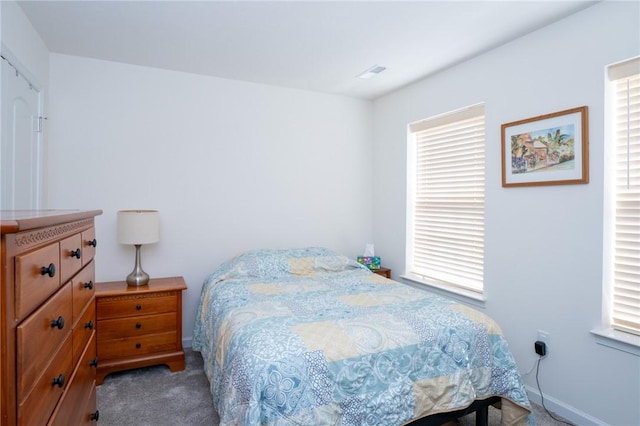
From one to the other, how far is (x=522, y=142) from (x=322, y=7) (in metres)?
1.62

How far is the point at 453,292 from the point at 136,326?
253 cm

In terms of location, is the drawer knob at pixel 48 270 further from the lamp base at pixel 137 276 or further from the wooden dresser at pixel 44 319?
the lamp base at pixel 137 276

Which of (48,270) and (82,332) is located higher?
(48,270)

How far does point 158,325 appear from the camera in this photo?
272 centimetres

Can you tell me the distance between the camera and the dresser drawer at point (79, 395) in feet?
3.60

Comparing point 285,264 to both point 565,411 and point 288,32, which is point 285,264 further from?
point 565,411

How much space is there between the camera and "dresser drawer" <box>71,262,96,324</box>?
1.27 metres

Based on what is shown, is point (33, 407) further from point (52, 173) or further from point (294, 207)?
point (294, 207)

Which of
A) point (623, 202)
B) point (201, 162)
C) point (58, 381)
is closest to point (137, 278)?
point (201, 162)

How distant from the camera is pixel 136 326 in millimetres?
2652

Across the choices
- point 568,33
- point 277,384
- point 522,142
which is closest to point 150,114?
point 277,384

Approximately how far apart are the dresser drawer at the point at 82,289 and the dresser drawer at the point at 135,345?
4.03ft

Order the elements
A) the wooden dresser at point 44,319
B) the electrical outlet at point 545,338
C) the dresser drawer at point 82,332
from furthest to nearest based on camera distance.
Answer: the electrical outlet at point 545,338 < the dresser drawer at point 82,332 < the wooden dresser at point 44,319

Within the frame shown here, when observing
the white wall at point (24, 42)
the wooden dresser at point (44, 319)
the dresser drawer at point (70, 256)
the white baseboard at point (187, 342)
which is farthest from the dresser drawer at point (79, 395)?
the white wall at point (24, 42)
